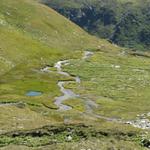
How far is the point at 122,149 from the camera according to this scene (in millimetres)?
31578

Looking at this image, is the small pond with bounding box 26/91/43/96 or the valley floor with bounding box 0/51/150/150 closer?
the valley floor with bounding box 0/51/150/150

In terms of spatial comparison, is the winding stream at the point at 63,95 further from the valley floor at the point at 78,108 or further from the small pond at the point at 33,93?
the small pond at the point at 33,93

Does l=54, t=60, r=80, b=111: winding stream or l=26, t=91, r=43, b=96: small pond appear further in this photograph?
l=26, t=91, r=43, b=96: small pond

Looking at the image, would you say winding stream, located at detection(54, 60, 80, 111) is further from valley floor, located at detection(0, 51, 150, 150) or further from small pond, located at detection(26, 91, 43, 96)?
small pond, located at detection(26, 91, 43, 96)

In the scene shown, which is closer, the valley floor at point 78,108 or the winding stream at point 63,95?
the valley floor at point 78,108

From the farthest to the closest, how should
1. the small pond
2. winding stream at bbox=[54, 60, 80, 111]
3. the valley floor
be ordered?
the small pond → winding stream at bbox=[54, 60, 80, 111] → the valley floor

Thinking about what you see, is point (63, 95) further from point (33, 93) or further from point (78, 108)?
point (78, 108)

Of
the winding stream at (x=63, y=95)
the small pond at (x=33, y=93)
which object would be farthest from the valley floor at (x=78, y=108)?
the small pond at (x=33, y=93)

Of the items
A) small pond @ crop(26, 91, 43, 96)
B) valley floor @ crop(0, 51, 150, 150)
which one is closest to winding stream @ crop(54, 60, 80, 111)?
valley floor @ crop(0, 51, 150, 150)

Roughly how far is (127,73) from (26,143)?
143 meters

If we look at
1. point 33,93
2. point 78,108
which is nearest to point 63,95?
point 33,93

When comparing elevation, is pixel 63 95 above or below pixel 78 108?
below

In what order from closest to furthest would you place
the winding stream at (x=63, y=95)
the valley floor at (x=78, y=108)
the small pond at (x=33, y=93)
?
the valley floor at (x=78, y=108) < the winding stream at (x=63, y=95) < the small pond at (x=33, y=93)

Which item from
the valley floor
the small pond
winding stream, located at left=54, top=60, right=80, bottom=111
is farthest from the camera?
the small pond
